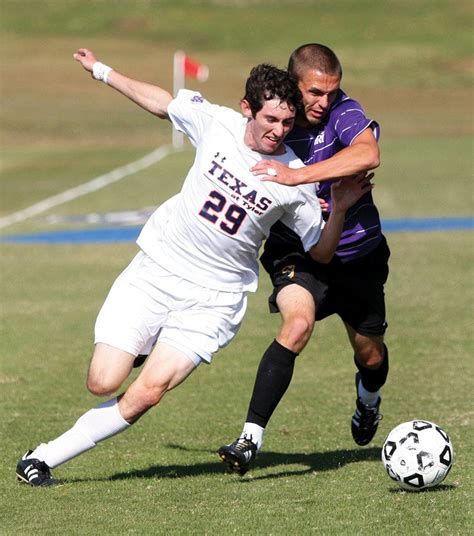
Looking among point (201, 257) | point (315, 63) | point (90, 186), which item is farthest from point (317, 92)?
point (90, 186)

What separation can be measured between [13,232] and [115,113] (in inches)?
1206

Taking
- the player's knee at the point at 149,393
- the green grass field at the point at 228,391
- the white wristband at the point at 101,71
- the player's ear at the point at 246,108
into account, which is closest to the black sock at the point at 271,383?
the green grass field at the point at 228,391

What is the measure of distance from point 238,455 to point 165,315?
0.96 meters

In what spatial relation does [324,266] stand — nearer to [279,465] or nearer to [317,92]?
[317,92]

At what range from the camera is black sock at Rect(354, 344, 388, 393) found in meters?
8.42

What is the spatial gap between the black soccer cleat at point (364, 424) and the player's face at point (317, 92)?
211 cm

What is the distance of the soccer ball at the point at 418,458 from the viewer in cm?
695

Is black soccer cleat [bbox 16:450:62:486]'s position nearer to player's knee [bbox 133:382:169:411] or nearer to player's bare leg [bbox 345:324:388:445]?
player's knee [bbox 133:382:169:411]

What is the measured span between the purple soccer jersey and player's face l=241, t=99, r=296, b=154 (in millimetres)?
444

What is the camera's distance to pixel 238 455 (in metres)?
6.99

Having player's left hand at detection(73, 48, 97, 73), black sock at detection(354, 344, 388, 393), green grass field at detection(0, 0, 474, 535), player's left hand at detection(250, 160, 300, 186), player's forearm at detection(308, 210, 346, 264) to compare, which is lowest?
green grass field at detection(0, 0, 474, 535)

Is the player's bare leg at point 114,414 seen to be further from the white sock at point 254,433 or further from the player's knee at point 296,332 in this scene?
the player's knee at point 296,332

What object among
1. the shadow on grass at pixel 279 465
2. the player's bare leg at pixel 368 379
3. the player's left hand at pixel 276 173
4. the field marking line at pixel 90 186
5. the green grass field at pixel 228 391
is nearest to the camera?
the green grass field at pixel 228 391

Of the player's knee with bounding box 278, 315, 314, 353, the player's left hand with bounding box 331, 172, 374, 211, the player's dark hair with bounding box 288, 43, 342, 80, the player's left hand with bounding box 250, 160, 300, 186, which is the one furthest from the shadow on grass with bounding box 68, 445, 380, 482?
the player's dark hair with bounding box 288, 43, 342, 80
